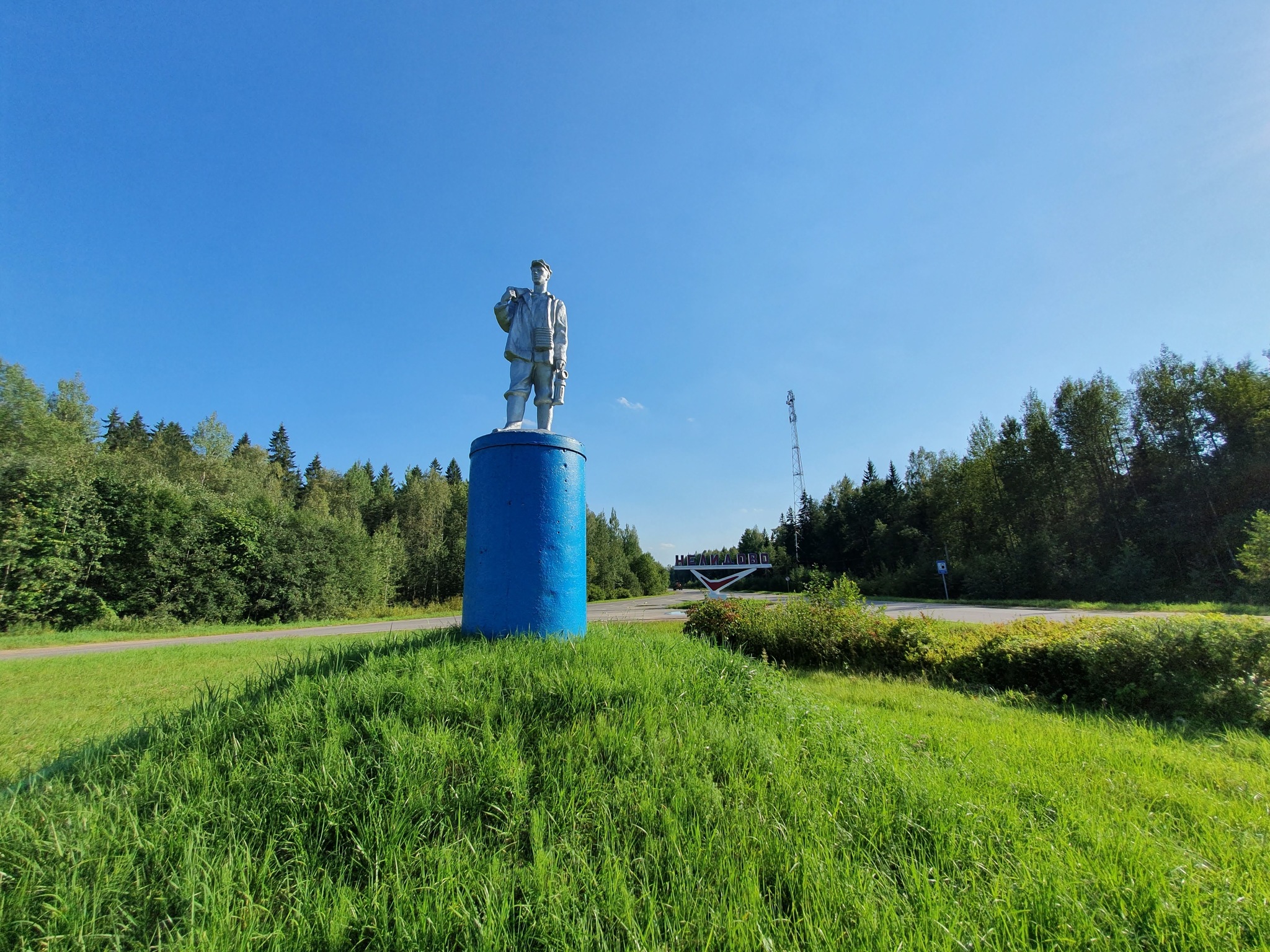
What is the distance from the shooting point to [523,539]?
443 centimetres

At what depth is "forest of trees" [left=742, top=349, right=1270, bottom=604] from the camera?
24094 millimetres

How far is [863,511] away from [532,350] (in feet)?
172

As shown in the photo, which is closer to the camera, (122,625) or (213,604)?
(122,625)

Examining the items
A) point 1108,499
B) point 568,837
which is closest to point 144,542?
point 568,837

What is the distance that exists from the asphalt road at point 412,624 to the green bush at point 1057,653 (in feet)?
9.36

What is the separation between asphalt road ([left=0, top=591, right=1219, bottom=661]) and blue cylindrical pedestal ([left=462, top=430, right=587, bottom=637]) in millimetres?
2891

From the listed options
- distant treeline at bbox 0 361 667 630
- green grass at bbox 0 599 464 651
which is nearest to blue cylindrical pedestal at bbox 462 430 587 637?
green grass at bbox 0 599 464 651

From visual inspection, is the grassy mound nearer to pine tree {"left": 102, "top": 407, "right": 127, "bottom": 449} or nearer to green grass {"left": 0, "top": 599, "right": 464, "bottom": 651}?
green grass {"left": 0, "top": 599, "right": 464, "bottom": 651}

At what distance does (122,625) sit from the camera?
15.8 meters

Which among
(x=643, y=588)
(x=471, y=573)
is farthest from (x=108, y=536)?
(x=643, y=588)

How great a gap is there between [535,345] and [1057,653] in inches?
323

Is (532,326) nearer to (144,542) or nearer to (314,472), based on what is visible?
(144,542)

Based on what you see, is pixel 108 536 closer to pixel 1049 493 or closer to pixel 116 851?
pixel 116 851

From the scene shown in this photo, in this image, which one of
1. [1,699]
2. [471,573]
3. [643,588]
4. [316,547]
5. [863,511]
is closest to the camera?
[471,573]
